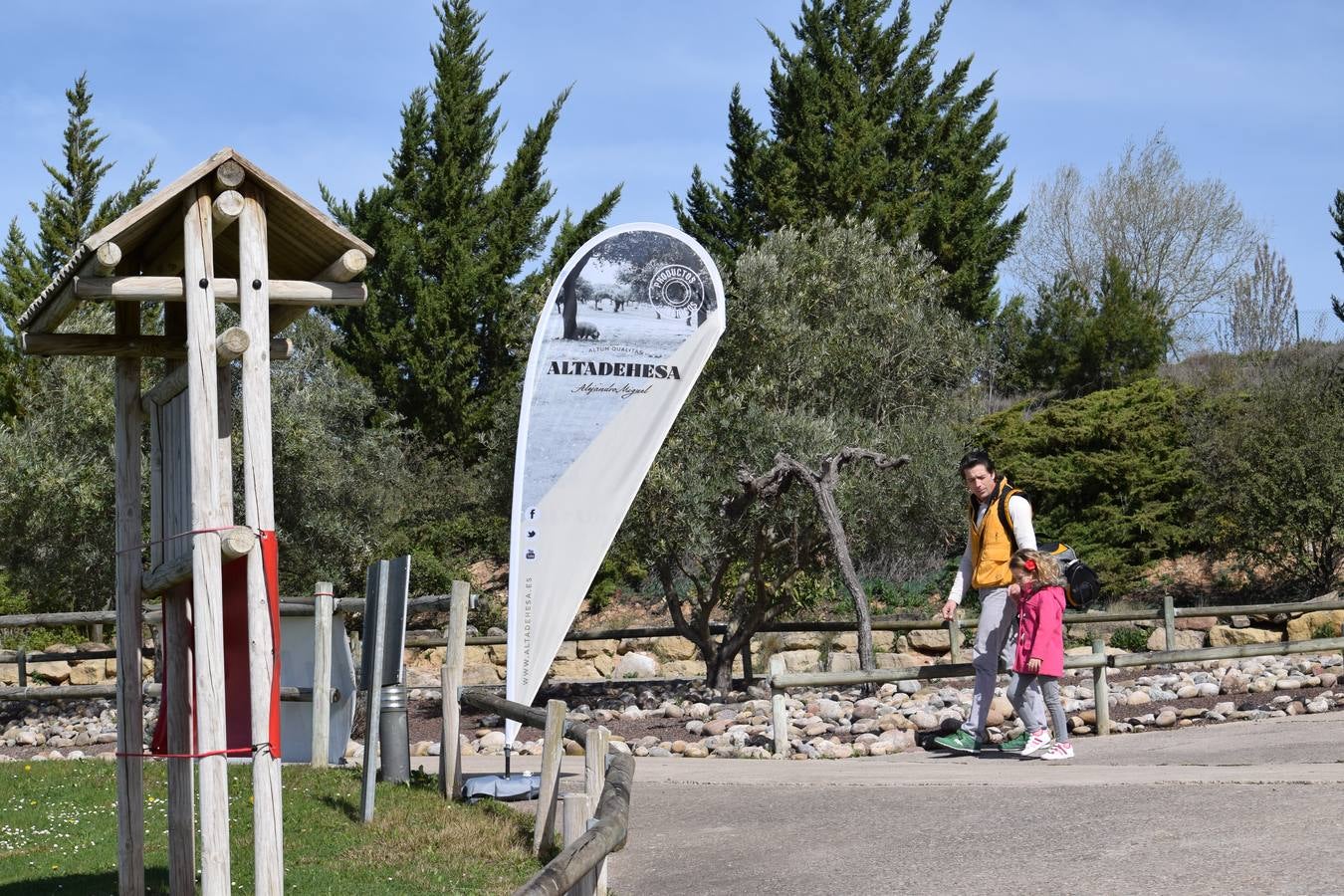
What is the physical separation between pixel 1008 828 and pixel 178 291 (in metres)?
4.47

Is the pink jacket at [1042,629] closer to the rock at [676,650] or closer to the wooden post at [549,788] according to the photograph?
the wooden post at [549,788]

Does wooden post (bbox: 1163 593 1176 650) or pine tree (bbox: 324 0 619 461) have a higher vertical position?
pine tree (bbox: 324 0 619 461)

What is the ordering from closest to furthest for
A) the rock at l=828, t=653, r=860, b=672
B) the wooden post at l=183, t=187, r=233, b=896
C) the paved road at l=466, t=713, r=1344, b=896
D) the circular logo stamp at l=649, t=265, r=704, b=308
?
the wooden post at l=183, t=187, r=233, b=896 → the paved road at l=466, t=713, r=1344, b=896 → the circular logo stamp at l=649, t=265, r=704, b=308 → the rock at l=828, t=653, r=860, b=672

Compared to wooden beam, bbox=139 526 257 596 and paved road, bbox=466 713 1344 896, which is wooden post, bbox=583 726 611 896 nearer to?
→ paved road, bbox=466 713 1344 896

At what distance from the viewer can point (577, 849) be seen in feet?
14.5

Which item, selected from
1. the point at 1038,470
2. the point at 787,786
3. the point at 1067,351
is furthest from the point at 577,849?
the point at 1067,351

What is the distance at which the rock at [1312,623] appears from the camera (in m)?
20.6

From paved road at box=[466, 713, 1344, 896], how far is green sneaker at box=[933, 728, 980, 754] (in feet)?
1.50

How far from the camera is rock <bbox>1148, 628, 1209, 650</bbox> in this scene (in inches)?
834

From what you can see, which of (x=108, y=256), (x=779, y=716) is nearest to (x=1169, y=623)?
(x=779, y=716)

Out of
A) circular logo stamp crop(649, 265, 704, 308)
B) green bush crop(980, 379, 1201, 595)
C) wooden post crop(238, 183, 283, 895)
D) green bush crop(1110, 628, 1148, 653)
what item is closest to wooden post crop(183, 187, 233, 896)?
wooden post crop(238, 183, 283, 895)

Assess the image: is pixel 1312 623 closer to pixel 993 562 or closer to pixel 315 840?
pixel 993 562

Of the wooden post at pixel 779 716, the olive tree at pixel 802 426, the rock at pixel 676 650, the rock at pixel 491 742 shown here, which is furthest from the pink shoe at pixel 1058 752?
the rock at pixel 676 650

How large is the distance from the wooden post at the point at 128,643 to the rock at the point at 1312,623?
18.3m
